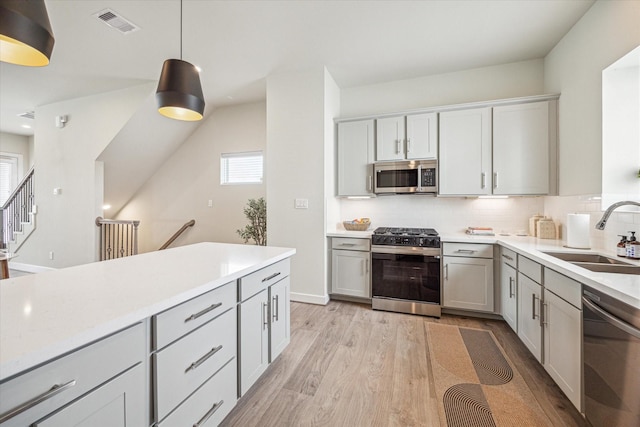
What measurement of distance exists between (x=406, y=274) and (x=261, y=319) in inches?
76.2

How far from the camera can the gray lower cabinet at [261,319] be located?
1.66m

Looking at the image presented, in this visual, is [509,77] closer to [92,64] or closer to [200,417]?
[200,417]

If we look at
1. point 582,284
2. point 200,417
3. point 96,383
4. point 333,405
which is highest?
point 582,284

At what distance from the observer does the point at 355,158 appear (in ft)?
12.3

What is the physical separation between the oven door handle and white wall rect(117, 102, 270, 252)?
14.0 feet

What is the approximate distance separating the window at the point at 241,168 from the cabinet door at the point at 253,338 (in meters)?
3.38

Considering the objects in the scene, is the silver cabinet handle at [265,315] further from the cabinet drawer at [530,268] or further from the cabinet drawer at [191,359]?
the cabinet drawer at [530,268]

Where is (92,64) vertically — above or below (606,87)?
above

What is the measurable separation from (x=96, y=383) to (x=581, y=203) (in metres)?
3.66

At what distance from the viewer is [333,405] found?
1.78m

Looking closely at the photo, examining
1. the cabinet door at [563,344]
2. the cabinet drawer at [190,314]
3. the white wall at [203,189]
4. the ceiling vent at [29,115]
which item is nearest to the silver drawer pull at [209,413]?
the cabinet drawer at [190,314]

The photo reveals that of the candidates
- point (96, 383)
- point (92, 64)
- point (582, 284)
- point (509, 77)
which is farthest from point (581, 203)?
point (92, 64)

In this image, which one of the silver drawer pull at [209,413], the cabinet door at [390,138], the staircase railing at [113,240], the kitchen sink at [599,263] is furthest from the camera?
the staircase railing at [113,240]

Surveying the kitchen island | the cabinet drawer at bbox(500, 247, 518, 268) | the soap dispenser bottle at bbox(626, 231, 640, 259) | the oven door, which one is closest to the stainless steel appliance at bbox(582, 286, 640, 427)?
the soap dispenser bottle at bbox(626, 231, 640, 259)
